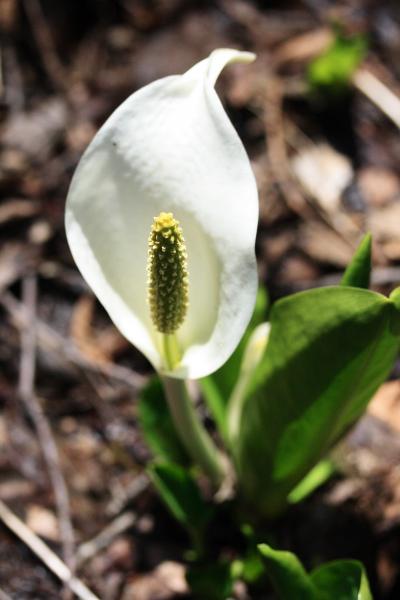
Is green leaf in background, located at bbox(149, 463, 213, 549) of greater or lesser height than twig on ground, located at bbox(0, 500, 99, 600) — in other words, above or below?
above

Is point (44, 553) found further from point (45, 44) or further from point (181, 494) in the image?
point (45, 44)

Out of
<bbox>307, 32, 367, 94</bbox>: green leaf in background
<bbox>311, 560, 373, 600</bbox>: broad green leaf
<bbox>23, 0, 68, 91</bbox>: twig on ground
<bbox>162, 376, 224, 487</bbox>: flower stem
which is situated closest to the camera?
<bbox>311, 560, 373, 600</bbox>: broad green leaf

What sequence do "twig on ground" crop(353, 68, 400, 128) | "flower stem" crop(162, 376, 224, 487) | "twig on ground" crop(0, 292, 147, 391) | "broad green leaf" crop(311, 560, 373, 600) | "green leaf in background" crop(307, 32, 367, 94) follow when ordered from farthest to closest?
"twig on ground" crop(353, 68, 400, 128)
"green leaf in background" crop(307, 32, 367, 94)
"twig on ground" crop(0, 292, 147, 391)
"flower stem" crop(162, 376, 224, 487)
"broad green leaf" crop(311, 560, 373, 600)

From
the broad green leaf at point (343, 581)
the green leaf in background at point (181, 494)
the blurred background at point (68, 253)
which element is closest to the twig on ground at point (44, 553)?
the blurred background at point (68, 253)

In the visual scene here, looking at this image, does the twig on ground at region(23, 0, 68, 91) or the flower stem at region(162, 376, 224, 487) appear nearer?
the flower stem at region(162, 376, 224, 487)

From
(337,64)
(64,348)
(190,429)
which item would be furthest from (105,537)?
(337,64)

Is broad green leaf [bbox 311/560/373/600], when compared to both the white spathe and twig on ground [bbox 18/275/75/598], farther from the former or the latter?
twig on ground [bbox 18/275/75/598]

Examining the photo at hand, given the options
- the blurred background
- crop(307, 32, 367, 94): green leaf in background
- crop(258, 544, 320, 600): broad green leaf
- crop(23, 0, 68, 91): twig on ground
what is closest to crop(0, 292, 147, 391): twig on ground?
the blurred background
